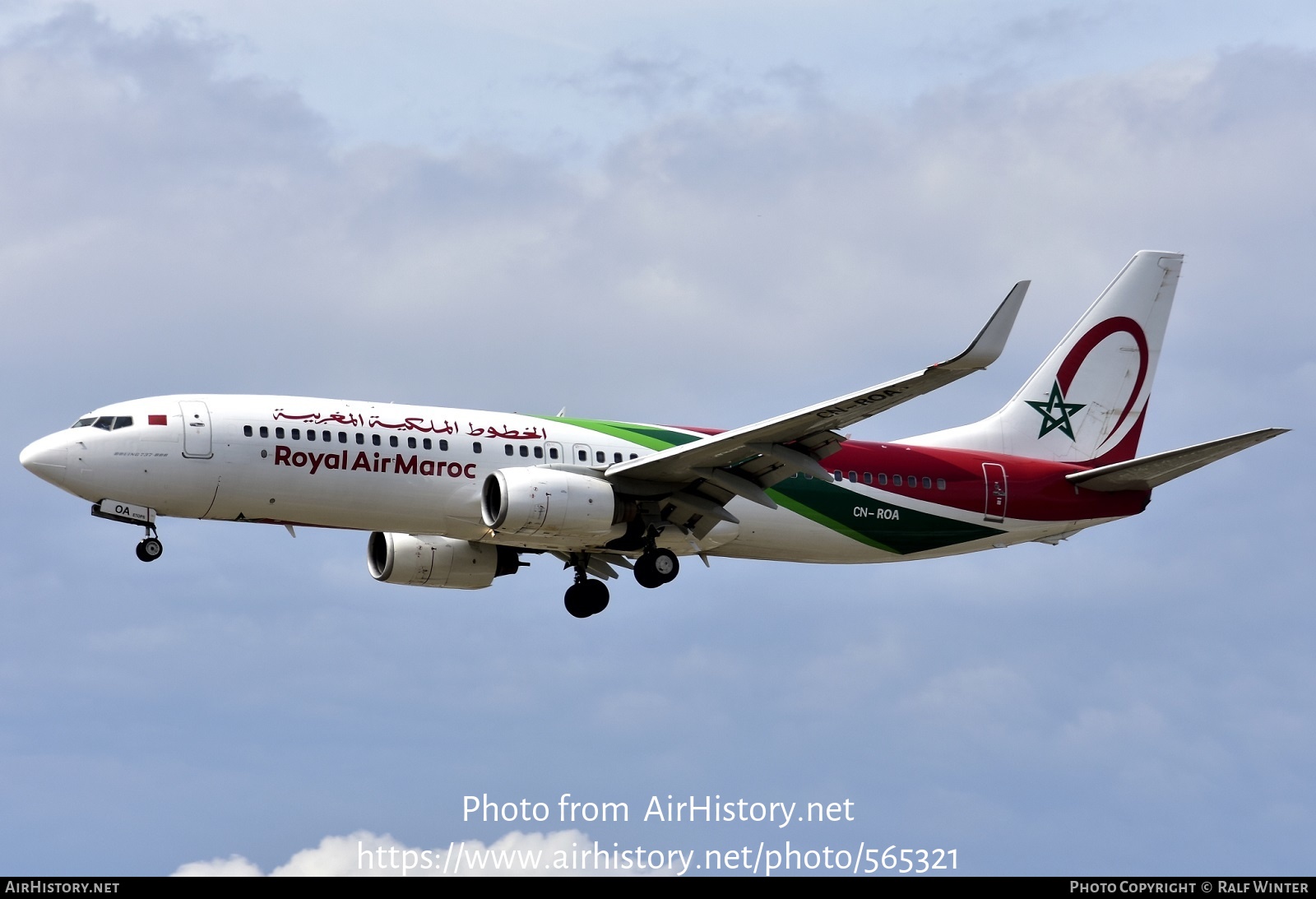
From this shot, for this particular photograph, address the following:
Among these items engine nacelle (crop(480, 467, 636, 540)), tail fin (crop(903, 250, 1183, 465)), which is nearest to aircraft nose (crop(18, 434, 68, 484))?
engine nacelle (crop(480, 467, 636, 540))

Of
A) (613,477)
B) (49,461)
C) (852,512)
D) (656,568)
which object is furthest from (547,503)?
(49,461)

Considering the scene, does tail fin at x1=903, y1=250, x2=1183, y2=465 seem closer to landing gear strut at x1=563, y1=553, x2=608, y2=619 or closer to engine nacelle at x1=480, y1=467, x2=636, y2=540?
landing gear strut at x1=563, y1=553, x2=608, y2=619

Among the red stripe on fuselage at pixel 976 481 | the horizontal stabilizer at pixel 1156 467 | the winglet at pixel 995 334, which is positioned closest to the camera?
the winglet at pixel 995 334

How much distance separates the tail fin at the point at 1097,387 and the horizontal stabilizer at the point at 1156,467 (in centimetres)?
147

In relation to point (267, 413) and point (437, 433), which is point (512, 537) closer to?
point (437, 433)

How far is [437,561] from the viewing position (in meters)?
51.0

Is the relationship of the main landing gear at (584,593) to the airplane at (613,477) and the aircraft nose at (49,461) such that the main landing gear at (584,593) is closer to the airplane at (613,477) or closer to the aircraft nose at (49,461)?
the airplane at (613,477)

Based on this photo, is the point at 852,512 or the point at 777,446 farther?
the point at 852,512

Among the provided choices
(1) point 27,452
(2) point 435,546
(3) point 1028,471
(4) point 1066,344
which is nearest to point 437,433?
(2) point 435,546

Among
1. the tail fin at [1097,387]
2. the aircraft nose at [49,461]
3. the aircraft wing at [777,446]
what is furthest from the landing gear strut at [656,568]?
the aircraft nose at [49,461]

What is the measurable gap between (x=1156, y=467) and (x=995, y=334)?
12.7 m

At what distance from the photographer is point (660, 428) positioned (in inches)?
1935

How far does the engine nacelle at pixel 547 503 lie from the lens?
1769 inches

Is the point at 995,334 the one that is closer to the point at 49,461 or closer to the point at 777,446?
the point at 777,446
